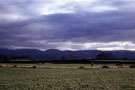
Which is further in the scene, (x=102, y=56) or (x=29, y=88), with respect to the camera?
(x=102, y=56)

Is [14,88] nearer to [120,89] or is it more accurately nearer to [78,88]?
[78,88]

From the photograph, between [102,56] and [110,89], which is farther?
[102,56]

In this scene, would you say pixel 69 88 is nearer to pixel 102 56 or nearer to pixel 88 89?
pixel 88 89

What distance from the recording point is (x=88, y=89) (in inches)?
745

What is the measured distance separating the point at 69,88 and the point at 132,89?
6304 mm

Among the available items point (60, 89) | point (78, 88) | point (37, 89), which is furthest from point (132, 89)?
point (37, 89)

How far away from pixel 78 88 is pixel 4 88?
7479mm

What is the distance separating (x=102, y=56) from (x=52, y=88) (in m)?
163

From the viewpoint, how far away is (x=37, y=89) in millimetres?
18859

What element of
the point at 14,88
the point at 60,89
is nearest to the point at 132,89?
the point at 60,89

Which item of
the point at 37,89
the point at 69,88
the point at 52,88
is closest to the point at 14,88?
the point at 37,89

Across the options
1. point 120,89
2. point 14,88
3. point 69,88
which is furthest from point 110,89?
point 14,88

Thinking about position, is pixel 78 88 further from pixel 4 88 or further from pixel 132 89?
pixel 4 88

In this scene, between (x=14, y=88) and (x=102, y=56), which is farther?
(x=102, y=56)
